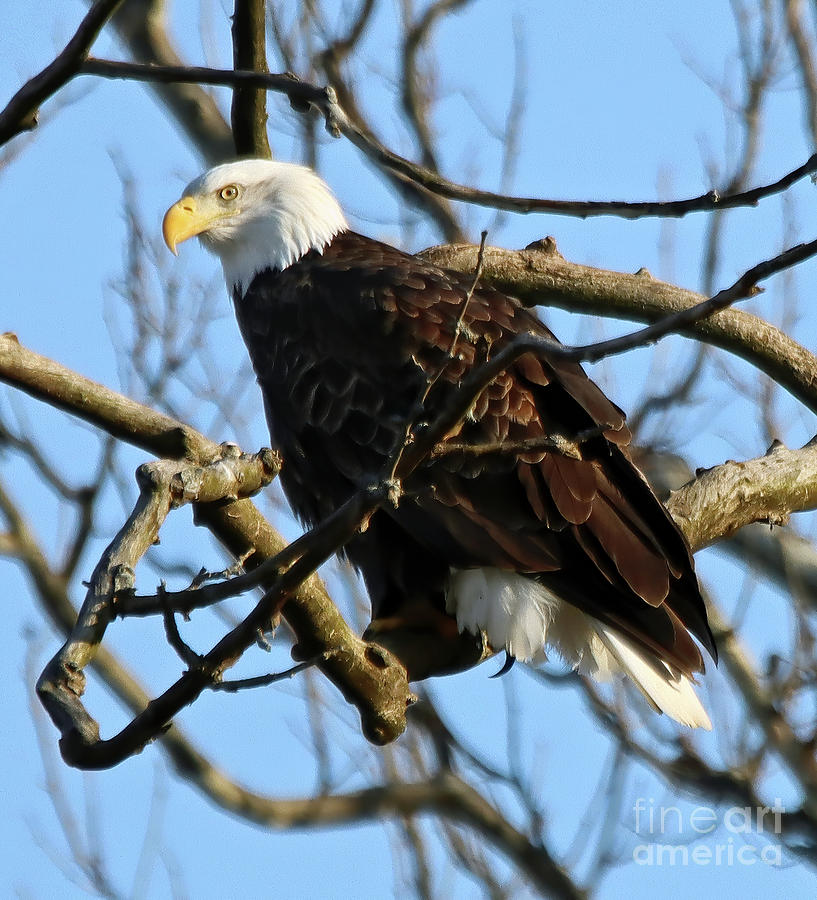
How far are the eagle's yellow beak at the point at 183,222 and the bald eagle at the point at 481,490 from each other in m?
0.54

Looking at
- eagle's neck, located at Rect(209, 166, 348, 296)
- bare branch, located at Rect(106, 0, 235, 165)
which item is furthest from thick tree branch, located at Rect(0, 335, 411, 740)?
bare branch, located at Rect(106, 0, 235, 165)

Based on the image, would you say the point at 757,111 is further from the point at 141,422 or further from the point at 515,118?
the point at 141,422

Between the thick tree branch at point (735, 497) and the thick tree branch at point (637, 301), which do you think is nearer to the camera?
the thick tree branch at point (735, 497)

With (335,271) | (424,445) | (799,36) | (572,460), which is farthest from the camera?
(799,36)

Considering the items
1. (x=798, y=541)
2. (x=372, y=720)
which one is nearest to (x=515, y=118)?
(x=798, y=541)

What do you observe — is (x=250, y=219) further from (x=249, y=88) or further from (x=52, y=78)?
(x=52, y=78)

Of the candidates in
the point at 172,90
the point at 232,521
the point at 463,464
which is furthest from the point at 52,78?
the point at 172,90

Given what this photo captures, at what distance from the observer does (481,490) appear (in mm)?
4508

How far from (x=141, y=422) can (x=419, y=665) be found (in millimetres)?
1538

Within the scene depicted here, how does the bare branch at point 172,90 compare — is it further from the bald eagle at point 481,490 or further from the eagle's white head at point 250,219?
the bald eagle at point 481,490

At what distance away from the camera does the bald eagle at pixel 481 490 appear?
4379 mm

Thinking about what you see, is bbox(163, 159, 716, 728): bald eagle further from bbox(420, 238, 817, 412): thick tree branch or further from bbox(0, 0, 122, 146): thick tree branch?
bbox(0, 0, 122, 146): thick tree branch

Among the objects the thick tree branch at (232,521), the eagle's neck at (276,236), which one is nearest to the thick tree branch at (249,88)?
the eagle's neck at (276,236)

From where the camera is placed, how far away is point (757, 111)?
805 cm
